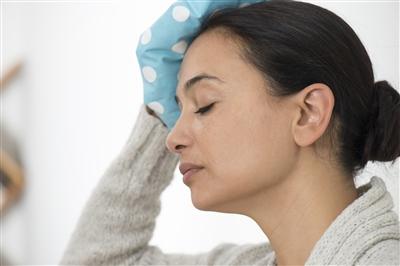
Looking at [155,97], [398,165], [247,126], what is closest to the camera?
[247,126]

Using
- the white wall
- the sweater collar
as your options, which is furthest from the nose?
the white wall

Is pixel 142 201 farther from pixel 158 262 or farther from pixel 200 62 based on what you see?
pixel 200 62

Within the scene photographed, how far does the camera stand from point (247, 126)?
84cm

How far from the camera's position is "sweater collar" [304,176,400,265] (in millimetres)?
776

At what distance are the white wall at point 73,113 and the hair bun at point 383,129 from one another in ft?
1.43

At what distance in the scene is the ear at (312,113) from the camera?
2.75 ft

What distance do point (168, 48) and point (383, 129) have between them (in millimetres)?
375

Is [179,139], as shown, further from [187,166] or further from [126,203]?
[126,203]

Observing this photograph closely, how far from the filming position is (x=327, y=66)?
0.85 metres

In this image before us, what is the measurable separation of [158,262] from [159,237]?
0.49m

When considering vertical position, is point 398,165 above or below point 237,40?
below

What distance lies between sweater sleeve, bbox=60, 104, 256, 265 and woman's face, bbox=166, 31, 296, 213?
20 centimetres

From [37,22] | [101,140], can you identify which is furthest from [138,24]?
[37,22]

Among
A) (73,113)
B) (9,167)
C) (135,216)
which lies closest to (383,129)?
(135,216)
